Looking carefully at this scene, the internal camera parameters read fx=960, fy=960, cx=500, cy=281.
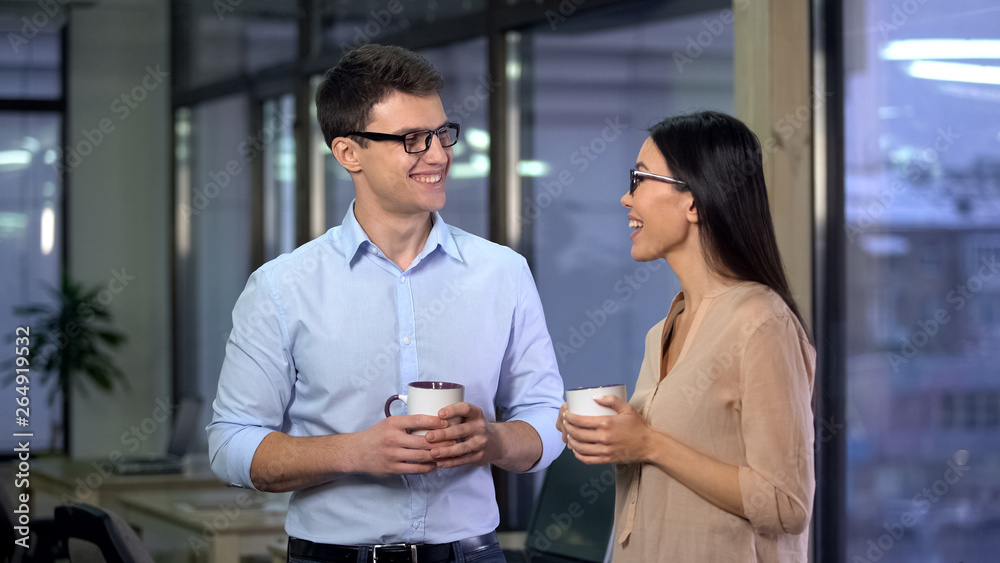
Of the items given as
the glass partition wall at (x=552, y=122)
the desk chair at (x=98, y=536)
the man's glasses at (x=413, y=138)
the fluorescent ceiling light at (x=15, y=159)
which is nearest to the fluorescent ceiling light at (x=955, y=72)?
the glass partition wall at (x=552, y=122)

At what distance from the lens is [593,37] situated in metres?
4.04

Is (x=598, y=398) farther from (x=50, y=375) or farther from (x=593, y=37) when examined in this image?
(x=50, y=375)

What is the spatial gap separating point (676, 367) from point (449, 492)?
1.49ft

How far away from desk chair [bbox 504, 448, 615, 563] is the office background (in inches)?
28.5

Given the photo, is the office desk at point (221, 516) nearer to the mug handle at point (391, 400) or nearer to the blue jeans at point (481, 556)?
the blue jeans at point (481, 556)

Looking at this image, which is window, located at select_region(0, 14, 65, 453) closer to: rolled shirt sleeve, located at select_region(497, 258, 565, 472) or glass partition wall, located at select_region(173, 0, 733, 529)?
glass partition wall, located at select_region(173, 0, 733, 529)

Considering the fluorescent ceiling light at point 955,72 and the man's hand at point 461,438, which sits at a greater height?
the fluorescent ceiling light at point 955,72

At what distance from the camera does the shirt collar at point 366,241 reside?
172 cm

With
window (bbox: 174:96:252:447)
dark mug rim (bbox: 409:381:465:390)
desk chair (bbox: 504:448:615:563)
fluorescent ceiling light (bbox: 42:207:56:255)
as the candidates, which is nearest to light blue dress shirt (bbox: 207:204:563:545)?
dark mug rim (bbox: 409:381:465:390)

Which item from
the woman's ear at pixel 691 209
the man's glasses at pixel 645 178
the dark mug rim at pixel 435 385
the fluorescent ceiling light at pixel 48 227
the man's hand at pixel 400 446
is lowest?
the man's hand at pixel 400 446

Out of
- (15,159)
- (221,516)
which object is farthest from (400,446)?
(15,159)

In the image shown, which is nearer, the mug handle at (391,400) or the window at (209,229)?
the mug handle at (391,400)

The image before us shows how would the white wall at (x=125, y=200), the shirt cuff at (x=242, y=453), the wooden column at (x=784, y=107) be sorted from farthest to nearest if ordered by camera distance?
the white wall at (x=125, y=200) → the wooden column at (x=784, y=107) → the shirt cuff at (x=242, y=453)

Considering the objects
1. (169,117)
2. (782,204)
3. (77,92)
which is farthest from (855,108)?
(77,92)
